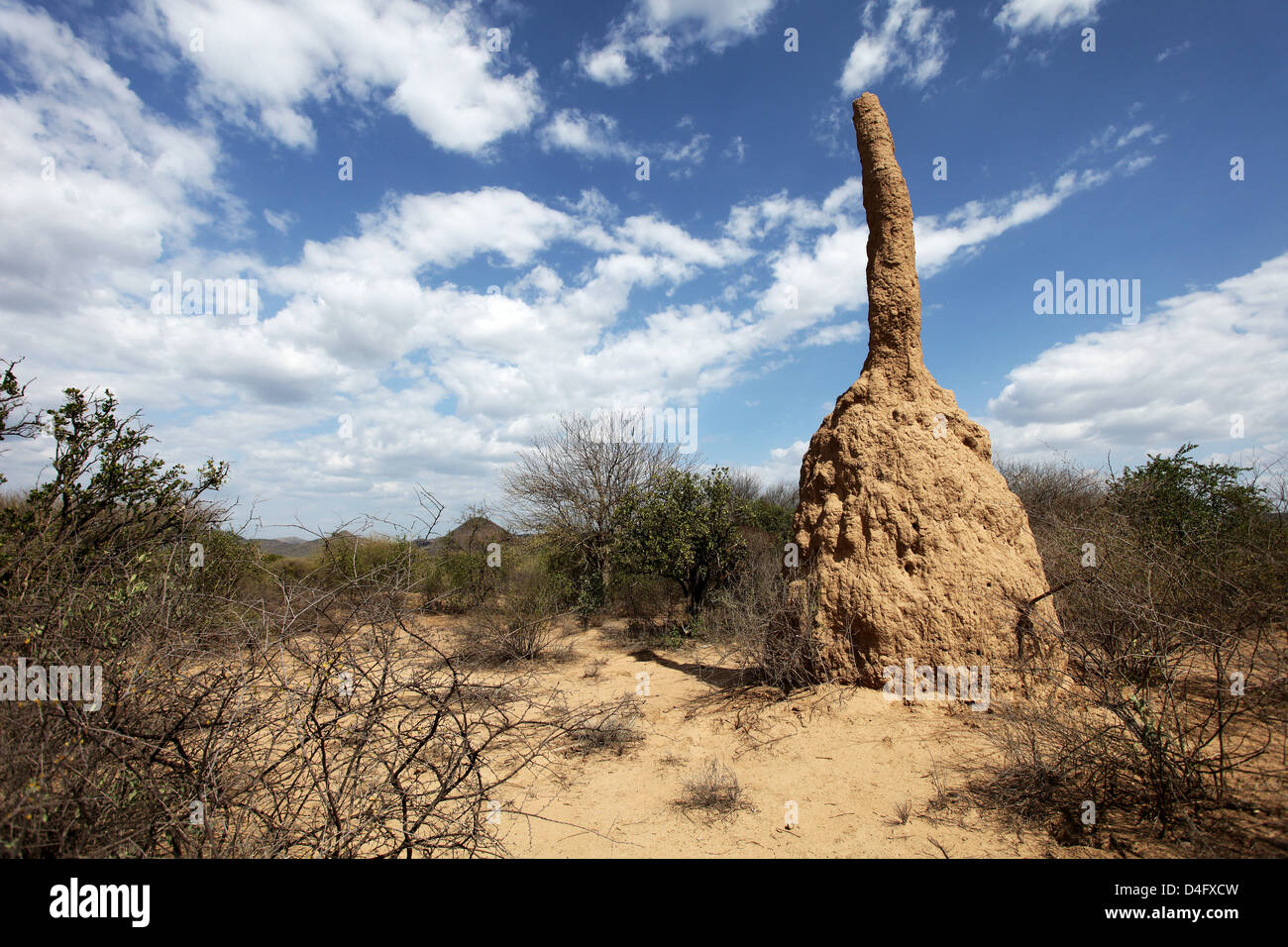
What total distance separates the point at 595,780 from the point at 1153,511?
363 inches

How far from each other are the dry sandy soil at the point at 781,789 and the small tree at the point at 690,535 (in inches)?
165

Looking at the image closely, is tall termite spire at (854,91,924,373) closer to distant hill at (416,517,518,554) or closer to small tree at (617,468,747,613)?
small tree at (617,468,747,613)

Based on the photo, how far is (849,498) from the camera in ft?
20.3

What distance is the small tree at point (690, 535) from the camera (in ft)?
35.0

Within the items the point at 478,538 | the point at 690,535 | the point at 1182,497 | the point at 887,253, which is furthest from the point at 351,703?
the point at 478,538

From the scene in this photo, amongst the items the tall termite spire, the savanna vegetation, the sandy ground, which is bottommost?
the sandy ground

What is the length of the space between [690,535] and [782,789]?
618cm

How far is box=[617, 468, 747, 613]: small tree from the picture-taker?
1068 cm

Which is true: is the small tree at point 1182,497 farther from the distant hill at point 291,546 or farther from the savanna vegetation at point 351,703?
the distant hill at point 291,546

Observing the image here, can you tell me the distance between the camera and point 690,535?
34.7ft

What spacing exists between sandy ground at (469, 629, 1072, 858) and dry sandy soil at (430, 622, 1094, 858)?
0.01 metres

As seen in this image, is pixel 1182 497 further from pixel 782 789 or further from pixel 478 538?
pixel 478 538

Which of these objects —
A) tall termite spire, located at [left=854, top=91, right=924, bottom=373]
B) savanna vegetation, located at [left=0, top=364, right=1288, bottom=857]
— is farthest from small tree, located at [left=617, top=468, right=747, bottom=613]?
tall termite spire, located at [left=854, top=91, right=924, bottom=373]

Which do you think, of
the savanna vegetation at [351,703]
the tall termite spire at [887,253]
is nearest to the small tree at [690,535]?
the savanna vegetation at [351,703]
